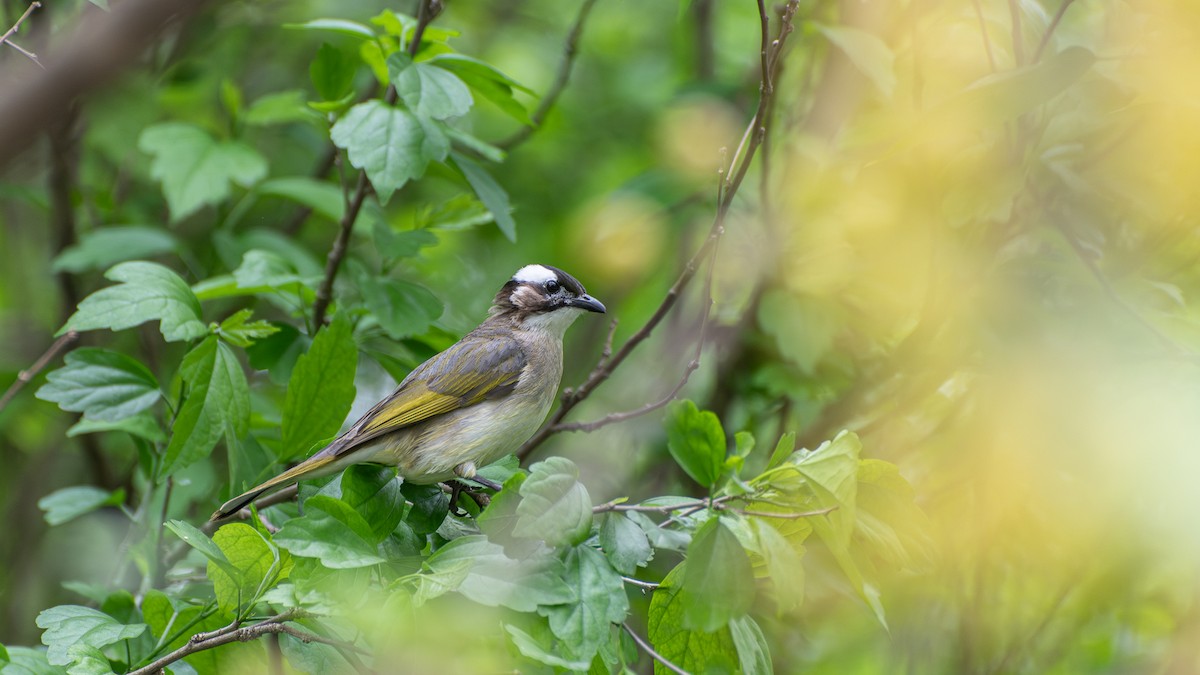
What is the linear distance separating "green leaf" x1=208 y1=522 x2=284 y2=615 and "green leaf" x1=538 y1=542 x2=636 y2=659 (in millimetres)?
651

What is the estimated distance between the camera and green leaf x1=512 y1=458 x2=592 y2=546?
96.7 inches

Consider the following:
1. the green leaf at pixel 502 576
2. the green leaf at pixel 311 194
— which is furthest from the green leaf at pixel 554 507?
the green leaf at pixel 311 194

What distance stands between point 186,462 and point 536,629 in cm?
150

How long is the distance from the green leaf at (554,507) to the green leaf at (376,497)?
474mm

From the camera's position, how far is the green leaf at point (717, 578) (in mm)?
2318

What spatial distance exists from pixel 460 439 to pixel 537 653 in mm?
1749

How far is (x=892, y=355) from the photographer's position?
4691mm

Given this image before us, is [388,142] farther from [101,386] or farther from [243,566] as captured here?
[243,566]

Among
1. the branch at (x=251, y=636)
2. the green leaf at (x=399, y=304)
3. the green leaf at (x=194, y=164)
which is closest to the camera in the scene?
the branch at (x=251, y=636)

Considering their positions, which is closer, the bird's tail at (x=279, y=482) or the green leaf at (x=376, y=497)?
the green leaf at (x=376, y=497)

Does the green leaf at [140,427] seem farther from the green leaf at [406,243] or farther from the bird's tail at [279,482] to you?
the green leaf at [406,243]

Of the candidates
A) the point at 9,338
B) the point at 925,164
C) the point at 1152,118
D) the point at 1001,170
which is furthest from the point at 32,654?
the point at 9,338

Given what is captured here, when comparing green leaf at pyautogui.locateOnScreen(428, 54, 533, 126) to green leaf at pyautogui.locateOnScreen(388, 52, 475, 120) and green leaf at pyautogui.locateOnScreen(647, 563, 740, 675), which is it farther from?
green leaf at pyautogui.locateOnScreen(647, 563, 740, 675)

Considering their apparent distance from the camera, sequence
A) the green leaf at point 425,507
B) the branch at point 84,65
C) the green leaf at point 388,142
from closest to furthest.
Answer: the branch at point 84,65, the green leaf at point 425,507, the green leaf at point 388,142
